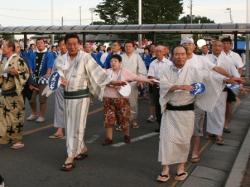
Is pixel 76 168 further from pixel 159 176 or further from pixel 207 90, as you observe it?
pixel 207 90

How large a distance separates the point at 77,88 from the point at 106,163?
47.9 inches

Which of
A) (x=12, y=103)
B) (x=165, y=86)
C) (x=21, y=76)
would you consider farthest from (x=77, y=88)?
(x=12, y=103)

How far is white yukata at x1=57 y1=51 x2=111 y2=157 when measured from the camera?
6.38 m

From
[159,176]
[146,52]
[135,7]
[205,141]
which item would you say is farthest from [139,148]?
[135,7]

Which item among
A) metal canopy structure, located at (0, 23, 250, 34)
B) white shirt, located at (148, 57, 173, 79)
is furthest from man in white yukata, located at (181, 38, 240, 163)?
metal canopy structure, located at (0, 23, 250, 34)

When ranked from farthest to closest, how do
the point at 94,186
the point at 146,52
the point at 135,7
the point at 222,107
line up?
the point at 135,7 → the point at 146,52 → the point at 222,107 → the point at 94,186

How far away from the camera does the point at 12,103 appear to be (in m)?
7.55

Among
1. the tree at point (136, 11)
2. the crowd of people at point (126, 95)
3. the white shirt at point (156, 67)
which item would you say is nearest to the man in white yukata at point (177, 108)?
the crowd of people at point (126, 95)

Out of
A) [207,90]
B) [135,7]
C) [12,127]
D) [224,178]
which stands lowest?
[224,178]

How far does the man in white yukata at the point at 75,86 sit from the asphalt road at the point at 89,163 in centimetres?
36

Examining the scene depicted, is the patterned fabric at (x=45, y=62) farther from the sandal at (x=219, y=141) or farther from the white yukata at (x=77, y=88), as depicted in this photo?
the sandal at (x=219, y=141)

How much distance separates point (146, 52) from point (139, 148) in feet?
25.5

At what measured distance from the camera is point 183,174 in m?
6.02

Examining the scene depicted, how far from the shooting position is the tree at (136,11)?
2100 inches
